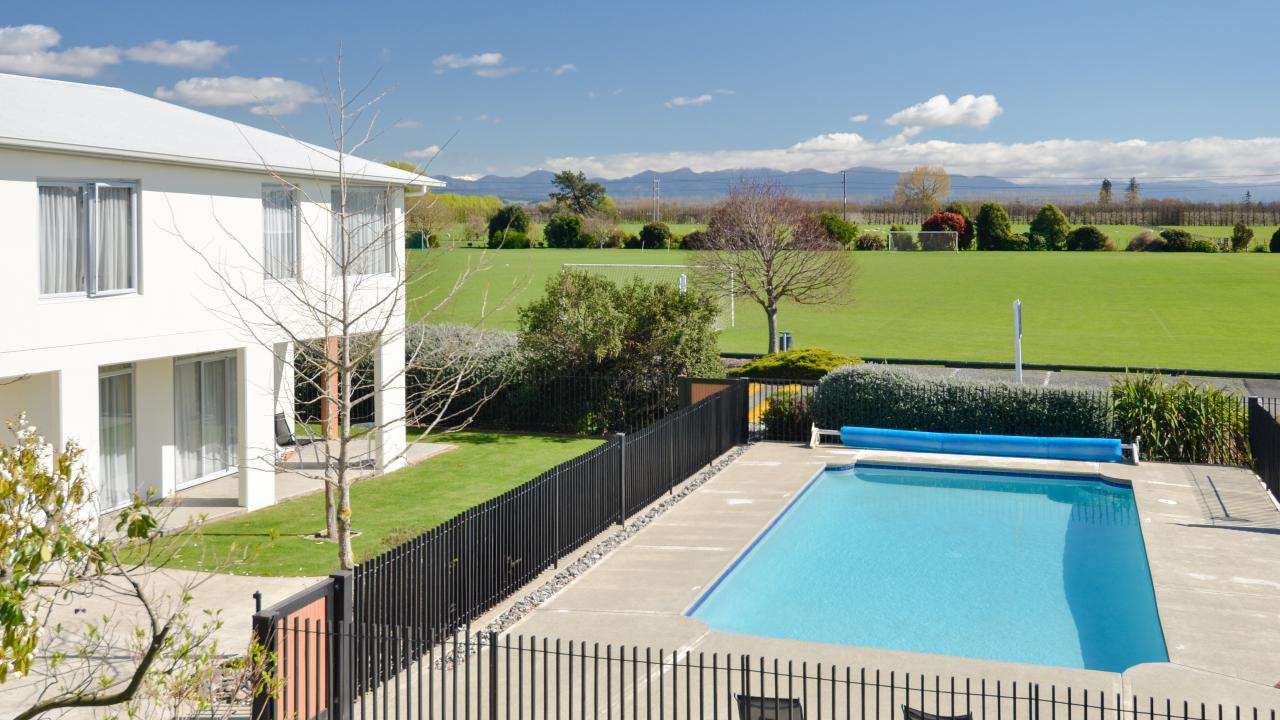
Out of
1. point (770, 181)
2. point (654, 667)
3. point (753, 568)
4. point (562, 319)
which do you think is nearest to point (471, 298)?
point (770, 181)

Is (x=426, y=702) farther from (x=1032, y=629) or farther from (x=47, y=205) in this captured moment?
(x=47, y=205)

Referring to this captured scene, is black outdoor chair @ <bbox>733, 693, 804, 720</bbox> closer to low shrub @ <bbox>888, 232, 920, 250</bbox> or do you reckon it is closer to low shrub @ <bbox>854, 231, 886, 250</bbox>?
low shrub @ <bbox>854, 231, 886, 250</bbox>

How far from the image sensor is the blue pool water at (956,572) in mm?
13078

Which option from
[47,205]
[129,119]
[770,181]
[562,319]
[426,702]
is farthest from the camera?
[770,181]

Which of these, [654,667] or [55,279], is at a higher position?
[55,279]

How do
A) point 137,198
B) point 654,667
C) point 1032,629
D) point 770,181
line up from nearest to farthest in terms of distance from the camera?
point 654,667, point 1032,629, point 137,198, point 770,181

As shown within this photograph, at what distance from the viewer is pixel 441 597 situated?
11438 mm

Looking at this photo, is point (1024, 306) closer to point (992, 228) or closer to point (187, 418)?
point (992, 228)

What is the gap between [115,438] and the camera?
1712 centimetres

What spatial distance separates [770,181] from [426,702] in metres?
32.9

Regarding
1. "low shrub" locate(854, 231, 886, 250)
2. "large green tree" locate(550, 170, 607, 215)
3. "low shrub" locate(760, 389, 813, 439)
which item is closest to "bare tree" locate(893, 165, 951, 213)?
"large green tree" locate(550, 170, 607, 215)

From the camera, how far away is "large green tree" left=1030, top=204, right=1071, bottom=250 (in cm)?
7619

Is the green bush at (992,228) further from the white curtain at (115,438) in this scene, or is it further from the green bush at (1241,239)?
the white curtain at (115,438)

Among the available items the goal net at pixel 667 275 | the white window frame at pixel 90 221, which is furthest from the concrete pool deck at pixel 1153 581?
the goal net at pixel 667 275
